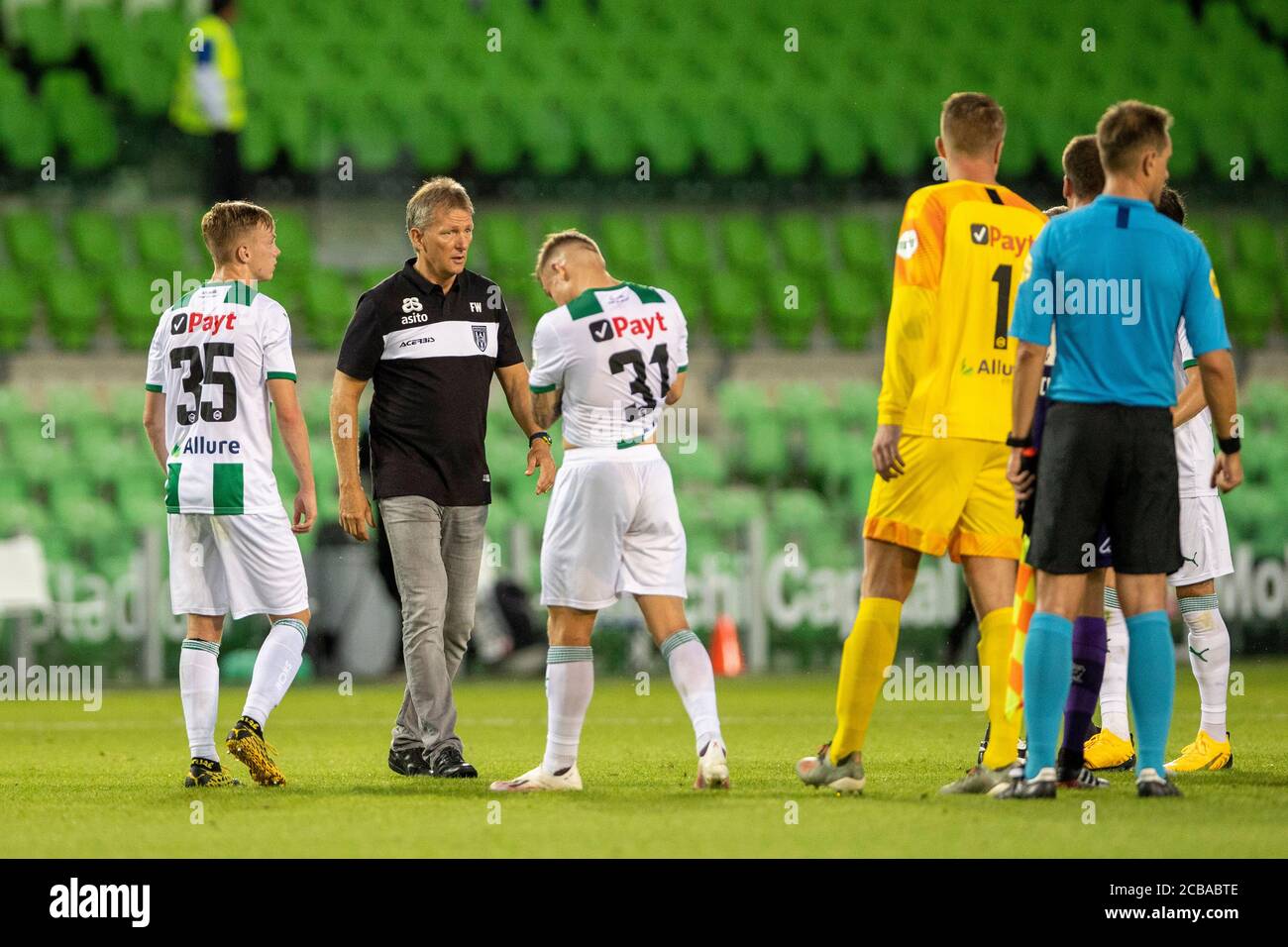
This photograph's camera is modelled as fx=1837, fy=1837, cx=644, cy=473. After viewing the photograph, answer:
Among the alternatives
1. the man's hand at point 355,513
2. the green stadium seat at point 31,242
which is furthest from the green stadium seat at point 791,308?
the man's hand at point 355,513

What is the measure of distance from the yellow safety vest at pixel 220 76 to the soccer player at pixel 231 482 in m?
9.20

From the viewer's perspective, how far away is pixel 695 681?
5938 millimetres

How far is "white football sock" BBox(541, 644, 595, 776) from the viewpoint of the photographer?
19.5ft

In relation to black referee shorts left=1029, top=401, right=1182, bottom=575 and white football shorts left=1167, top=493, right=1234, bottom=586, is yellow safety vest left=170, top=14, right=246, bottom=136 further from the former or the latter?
black referee shorts left=1029, top=401, right=1182, bottom=575

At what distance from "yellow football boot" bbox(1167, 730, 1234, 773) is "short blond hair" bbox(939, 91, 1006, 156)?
243 cm

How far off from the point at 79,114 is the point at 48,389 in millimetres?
3160

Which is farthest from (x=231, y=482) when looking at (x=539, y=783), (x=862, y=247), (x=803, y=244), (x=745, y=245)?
(x=862, y=247)

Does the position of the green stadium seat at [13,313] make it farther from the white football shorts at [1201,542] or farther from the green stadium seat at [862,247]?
the white football shorts at [1201,542]

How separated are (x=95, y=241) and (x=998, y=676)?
1142cm

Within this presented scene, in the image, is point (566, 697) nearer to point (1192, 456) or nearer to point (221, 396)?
point (221, 396)

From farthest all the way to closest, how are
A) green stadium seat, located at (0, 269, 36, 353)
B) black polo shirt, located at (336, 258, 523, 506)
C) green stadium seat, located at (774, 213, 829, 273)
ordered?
green stadium seat, located at (774, 213, 829, 273)
green stadium seat, located at (0, 269, 36, 353)
black polo shirt, located at (336, 258, 523, 506)

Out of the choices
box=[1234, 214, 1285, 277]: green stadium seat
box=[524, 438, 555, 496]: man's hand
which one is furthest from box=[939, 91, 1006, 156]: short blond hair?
box=[1234, 214, 1285, 277]: green stadium seat
